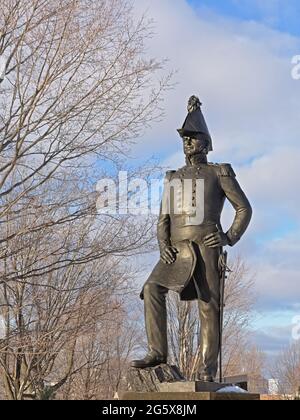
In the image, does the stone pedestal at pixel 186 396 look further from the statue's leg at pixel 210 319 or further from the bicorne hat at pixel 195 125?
the bicorne hat at pixel 195 125

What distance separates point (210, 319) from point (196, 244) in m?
0.68

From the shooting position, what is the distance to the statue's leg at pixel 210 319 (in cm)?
625

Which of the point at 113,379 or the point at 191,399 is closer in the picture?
the point at 191,399

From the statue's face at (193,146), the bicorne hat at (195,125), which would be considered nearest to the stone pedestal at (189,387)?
the statue's face at (193,146)

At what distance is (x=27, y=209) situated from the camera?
1018 centimetres

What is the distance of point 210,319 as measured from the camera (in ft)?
20.8

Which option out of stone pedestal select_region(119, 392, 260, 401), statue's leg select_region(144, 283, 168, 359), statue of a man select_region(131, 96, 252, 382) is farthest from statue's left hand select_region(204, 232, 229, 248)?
stone pedestal select_region(119, 392, 260, 401)

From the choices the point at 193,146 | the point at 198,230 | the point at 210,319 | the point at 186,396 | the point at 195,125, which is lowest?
the point at 186,396

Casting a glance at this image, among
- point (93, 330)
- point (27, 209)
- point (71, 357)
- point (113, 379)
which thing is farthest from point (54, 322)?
point (113, 379)

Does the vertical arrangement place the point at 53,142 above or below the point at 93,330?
above

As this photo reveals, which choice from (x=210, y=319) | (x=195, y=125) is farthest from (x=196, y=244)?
(x=195, y=125)

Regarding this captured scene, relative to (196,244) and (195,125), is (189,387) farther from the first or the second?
(195,125)
